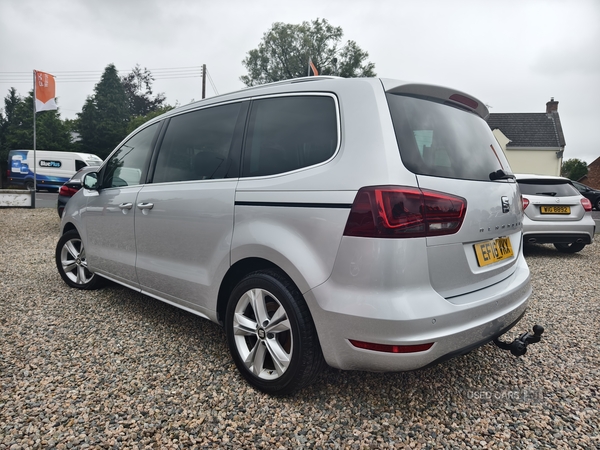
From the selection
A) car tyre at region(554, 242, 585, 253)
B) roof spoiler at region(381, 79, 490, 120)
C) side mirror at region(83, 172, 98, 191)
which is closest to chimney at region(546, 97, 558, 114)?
car tyre at region(554, 242, 585, 253)

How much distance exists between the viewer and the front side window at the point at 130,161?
331 centimetres

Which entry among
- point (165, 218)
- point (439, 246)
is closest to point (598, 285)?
point (439, 246)

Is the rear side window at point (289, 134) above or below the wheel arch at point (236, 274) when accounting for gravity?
above

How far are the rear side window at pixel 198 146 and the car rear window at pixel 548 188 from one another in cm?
557

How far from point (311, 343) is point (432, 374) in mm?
1005

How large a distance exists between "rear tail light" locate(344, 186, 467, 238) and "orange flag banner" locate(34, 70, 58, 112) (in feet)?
45.6

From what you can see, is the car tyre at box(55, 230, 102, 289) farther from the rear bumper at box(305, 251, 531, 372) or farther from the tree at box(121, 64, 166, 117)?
the tree at box(121, 64, 166, 117)

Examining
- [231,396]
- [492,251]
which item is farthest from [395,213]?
[231,396]

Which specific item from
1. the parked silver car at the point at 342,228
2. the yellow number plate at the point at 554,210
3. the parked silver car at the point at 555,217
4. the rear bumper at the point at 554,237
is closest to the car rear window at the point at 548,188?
the parked silver car at the point at 555,217

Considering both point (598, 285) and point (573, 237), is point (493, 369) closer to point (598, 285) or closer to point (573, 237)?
point (598, 285)

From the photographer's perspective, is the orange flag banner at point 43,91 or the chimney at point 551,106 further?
the chimney at point 551,106

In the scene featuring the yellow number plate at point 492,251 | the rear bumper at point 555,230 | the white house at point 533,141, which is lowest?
the rear bumper at point 555,230

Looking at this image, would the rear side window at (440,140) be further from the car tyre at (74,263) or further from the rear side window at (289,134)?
the car tyre at (74,263)

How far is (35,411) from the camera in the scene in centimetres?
209
